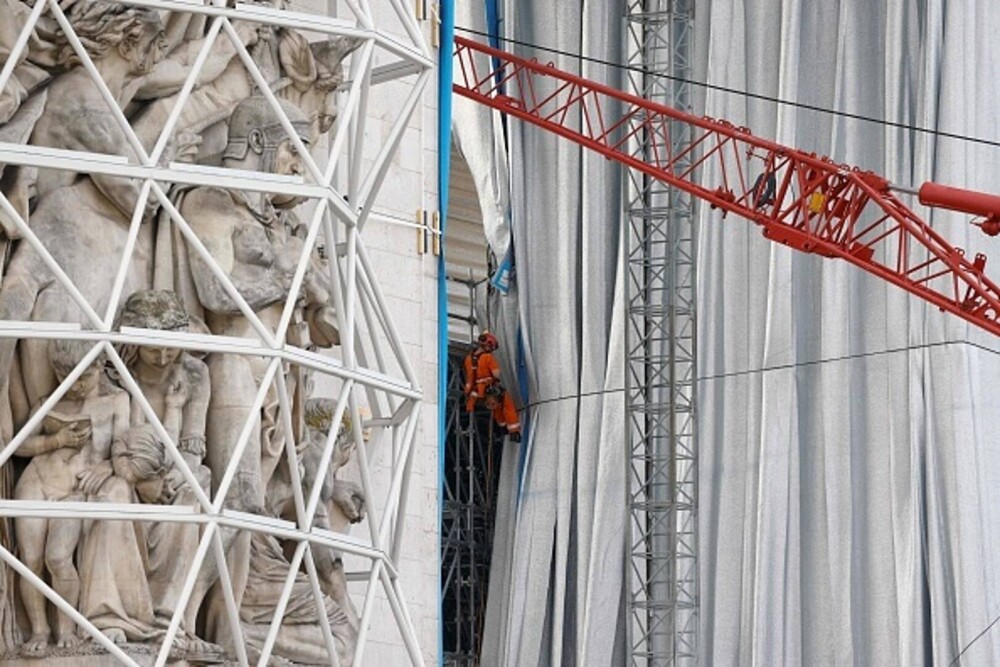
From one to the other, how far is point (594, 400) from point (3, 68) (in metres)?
26.3

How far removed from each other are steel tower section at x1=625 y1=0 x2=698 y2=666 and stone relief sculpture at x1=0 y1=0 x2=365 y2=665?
21.7m

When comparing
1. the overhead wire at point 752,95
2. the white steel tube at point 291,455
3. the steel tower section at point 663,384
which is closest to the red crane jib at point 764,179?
the steel tower section at point 663,384

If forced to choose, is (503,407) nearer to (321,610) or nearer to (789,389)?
(789,389)

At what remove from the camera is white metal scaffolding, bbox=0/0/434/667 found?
63.6 ft

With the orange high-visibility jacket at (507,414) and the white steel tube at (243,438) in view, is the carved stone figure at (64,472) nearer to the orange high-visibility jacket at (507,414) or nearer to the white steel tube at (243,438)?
the white steel tube at (243,438)

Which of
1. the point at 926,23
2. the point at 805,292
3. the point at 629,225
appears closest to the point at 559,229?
the point at 629,225

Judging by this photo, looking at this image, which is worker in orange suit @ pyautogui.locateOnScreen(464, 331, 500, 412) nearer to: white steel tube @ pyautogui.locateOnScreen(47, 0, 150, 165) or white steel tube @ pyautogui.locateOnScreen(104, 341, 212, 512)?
white steel tube @ pyautogui.locateOnScreen(47, 0, 150, 165)

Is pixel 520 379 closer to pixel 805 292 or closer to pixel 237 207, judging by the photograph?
pixel 805 292

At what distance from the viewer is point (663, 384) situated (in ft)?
144

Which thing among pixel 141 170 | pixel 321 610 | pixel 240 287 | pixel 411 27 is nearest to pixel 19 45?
pixel 141 170

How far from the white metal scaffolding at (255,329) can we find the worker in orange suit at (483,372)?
23460 mm

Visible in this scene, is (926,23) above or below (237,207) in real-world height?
above

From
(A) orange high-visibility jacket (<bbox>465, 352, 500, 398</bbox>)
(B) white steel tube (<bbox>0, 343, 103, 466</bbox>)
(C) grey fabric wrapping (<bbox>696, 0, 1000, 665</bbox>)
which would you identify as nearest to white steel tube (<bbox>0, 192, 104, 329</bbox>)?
(B) white steel tube (<bbox>0, 343, 103, 466</bbox>)

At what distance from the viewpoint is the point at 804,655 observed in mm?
42031
